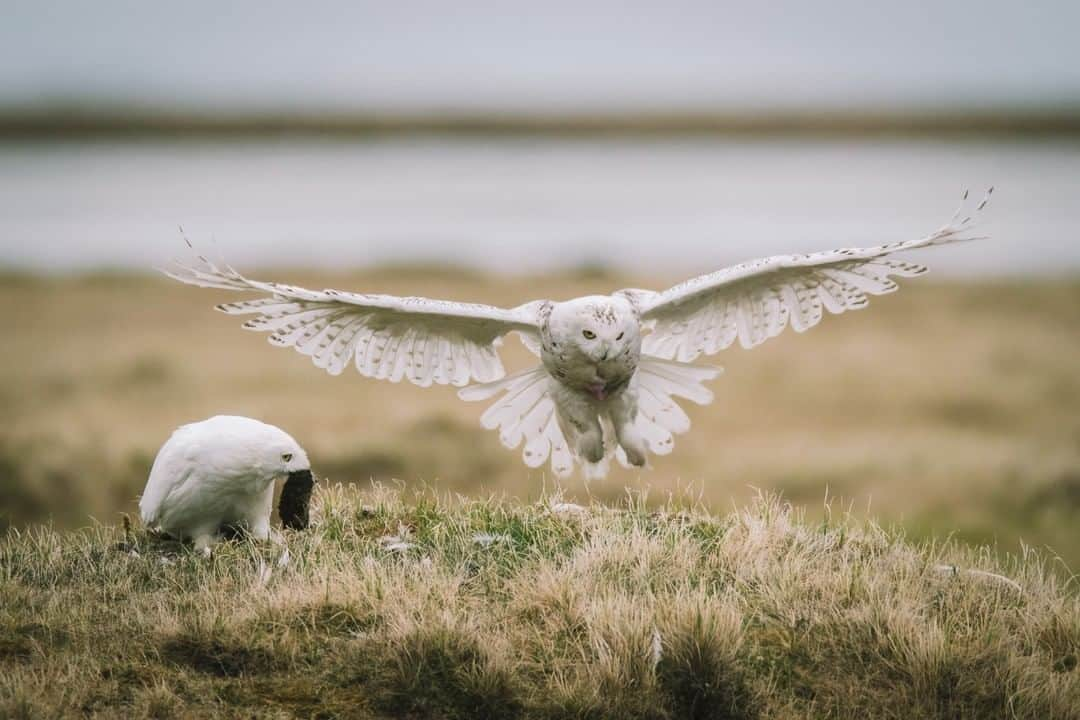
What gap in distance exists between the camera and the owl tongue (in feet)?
23.6

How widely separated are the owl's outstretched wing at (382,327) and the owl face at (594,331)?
0.32 meters

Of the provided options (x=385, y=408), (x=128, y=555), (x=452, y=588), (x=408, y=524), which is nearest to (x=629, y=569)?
(x=452, y=588)

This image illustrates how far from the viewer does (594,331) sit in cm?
689

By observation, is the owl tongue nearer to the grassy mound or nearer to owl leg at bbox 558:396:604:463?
owl leg at bbox 558:396:604:463

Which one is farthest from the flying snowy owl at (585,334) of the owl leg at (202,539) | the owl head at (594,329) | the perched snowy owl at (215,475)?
the owl leg at (202,539)

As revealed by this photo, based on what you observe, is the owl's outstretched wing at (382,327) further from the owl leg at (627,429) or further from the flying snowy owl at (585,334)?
the owl leg at (627,429)

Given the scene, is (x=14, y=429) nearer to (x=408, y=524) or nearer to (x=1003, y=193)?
(x=408, y=524)

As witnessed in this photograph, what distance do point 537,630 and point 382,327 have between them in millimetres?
2528

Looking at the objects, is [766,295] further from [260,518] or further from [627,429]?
[260,518]

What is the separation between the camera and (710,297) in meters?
7.58

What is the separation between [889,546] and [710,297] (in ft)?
5.66

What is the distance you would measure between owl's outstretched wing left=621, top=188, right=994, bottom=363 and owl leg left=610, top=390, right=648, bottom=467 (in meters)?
0.48

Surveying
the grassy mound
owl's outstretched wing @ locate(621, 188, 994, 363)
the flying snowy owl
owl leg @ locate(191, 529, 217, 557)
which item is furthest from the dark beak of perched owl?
owl's outstretched wing @ locate(621, 188, 994, 363)

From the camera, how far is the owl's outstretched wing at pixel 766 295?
7.16 metres
